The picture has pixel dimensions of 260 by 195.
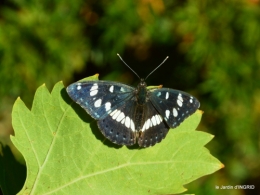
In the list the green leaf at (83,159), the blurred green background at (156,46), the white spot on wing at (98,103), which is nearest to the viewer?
the green leaf at (83,159)

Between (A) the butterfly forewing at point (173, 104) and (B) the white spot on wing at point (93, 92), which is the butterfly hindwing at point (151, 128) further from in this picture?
(B) the white spot on wing at point (93, 92)

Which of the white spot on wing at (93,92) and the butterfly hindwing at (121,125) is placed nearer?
the butterfly hindwing at (121,125)

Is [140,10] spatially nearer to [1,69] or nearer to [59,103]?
[1,69]

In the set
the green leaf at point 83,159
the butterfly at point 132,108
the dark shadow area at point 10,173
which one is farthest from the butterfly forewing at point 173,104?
the dark shadow area at point 10,173

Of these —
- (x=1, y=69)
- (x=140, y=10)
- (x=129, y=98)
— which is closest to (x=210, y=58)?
(x=140, y=10)

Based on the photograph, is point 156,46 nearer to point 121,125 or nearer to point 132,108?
point 132,108

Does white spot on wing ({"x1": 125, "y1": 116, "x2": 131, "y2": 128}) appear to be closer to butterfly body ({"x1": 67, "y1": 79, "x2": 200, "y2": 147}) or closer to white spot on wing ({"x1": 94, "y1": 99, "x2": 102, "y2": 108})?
butterfly body ({"x1": 67, "y1": 79, "x2": 200, "y2": 147})
